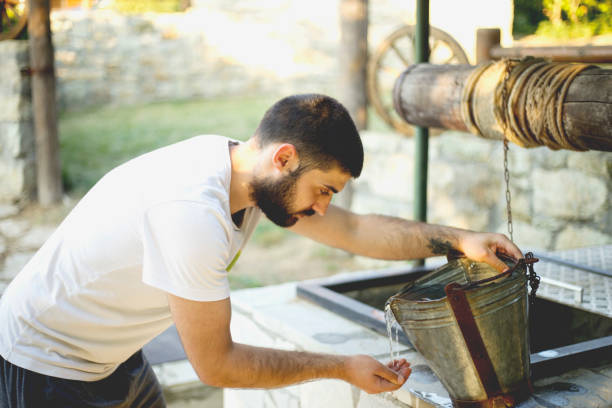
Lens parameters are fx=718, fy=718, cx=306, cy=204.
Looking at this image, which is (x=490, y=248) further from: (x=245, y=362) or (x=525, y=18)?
(x=525, y=18)

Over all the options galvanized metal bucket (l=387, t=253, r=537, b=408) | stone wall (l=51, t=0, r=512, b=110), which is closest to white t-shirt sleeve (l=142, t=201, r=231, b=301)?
galvanized metal bucket (l=387, t=253, r=537, b=408)

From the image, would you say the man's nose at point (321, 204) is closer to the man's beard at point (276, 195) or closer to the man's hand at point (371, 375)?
the man's beard at point (276, 195)

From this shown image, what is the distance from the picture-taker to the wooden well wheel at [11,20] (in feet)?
22.6

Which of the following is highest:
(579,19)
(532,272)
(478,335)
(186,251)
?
(579,19)

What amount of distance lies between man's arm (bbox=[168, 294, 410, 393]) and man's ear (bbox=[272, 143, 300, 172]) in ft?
1.27

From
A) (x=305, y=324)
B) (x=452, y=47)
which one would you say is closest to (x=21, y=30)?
(x=452, y=47)

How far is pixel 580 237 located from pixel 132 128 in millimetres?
6168

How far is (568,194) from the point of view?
4051mm

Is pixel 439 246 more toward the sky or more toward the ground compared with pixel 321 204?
more toward the ground

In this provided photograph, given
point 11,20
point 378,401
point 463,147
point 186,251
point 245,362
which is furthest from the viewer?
point 11,20

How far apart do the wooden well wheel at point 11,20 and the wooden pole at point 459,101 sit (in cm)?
506

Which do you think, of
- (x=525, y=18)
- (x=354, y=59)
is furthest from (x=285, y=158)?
(x=525, y=18)

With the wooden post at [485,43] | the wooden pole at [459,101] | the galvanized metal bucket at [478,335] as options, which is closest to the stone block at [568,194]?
the wooden post at [485,43]

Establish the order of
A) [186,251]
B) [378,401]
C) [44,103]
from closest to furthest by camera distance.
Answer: [186,251]
[378,401]
[44,103]
